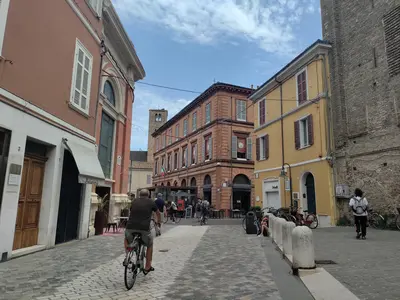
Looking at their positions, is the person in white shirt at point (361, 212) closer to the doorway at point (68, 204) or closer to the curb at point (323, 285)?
the curb at point (323, 285)

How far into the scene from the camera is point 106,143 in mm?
13711

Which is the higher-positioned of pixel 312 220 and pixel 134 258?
pixel 312 220

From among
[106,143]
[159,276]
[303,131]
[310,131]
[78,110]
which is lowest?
[159,276]

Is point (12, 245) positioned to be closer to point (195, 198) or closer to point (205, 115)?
point (195, 198)

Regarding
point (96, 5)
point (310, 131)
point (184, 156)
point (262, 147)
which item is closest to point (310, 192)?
point (310, 131)

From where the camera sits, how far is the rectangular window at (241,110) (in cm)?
3238

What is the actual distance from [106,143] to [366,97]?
12422 millimetres

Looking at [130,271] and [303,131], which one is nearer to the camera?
[130,271]

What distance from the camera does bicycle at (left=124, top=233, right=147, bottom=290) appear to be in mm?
4748

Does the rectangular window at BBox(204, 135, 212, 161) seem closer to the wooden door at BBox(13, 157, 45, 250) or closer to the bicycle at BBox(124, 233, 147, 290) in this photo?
the wooden door at BBox(13, 157, 45, 250)

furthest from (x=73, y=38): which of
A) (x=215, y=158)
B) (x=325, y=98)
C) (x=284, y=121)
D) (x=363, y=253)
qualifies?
(x=215, y=158)

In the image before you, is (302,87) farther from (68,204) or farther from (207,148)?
(207,148)

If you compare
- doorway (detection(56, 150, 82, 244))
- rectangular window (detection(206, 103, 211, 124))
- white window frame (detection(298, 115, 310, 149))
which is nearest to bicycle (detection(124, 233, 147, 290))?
doorway (detection(56, 150, 82, 244))

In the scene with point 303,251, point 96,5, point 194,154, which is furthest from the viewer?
point 194,154
